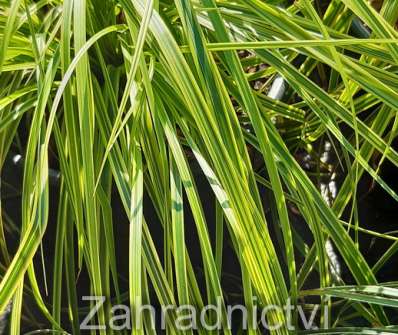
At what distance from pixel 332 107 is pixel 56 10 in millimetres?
404

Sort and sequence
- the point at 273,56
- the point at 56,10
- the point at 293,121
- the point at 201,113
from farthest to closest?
1. the point at 293,121
2. the point at 56,10
3. the point at 273,56
4. the point at 201,113

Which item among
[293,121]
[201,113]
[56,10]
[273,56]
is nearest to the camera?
[201,113]

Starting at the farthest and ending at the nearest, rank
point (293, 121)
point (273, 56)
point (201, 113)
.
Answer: point (293, 121) → point (273, 56) → point (201, 113)

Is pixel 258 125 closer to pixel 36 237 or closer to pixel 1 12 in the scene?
pixel 36 237

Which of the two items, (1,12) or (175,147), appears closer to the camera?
(175,147)

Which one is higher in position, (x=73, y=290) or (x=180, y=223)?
(x=180, y=223)

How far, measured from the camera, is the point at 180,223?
25.4 inches

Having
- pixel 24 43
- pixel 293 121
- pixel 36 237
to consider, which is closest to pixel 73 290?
pixel 36 237

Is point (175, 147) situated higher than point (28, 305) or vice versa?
point (175, 147)

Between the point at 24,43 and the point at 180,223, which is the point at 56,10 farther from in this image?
the point at 180,223

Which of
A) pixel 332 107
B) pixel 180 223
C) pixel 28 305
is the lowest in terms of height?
pixel 28 305

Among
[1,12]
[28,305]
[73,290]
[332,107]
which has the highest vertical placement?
[1,12]

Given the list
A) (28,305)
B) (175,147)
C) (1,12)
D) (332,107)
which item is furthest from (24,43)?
(28,305)

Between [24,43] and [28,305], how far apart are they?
498 millimetres
